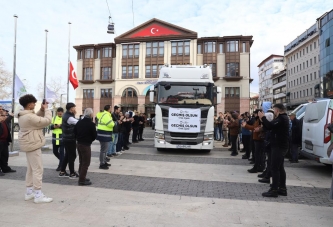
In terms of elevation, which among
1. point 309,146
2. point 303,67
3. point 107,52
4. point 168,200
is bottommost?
point 168,200

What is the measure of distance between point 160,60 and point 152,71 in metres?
2.33

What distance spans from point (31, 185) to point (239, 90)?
43899mm

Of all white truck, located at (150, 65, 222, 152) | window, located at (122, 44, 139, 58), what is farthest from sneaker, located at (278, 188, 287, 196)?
window, located at (122, 44, 139, 58)

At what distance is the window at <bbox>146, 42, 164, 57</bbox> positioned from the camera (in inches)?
1874

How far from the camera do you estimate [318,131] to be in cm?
793

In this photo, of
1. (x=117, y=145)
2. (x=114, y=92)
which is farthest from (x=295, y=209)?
(x=114, y=92)

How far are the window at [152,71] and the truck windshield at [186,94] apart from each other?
35.7 metres

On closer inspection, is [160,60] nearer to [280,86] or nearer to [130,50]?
[130,50]

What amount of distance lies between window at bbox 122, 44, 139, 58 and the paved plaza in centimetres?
4151

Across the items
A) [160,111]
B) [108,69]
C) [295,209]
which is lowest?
[295,209]

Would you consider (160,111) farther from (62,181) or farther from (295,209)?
(295,209)

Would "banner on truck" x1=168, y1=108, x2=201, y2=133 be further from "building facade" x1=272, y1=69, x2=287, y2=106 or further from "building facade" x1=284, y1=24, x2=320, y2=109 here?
"building facade" x1=272, y1=69, x2=287, y2=106

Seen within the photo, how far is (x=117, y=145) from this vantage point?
1220 cm

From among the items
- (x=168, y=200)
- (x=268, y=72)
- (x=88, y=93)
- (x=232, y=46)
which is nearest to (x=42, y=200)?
(x=168, y=200)
